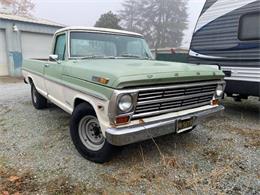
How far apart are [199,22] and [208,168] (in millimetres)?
4356

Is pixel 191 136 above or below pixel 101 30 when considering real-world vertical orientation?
below

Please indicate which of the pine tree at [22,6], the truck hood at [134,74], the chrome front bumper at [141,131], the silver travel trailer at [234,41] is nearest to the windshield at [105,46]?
the truck hood at [134,74]

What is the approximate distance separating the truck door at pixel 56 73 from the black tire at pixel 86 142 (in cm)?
80

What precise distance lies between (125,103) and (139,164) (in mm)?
1082

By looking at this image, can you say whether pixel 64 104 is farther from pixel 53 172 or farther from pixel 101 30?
pixel 101 30

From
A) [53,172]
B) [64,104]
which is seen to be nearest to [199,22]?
[64,104]

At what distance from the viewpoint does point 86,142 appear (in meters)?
3.47

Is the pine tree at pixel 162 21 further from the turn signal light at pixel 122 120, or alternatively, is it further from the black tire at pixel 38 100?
the turn signal light at pixel 122 120

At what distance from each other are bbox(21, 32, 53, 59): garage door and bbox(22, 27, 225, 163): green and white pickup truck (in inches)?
421

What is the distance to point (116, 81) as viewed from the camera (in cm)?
260

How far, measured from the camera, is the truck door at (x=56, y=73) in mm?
4039

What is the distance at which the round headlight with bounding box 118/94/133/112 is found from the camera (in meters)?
2.64

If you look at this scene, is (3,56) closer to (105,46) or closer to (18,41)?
(18,41)

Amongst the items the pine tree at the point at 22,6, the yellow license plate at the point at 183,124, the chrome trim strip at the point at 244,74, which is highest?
the pine tree at the point at 22,6
